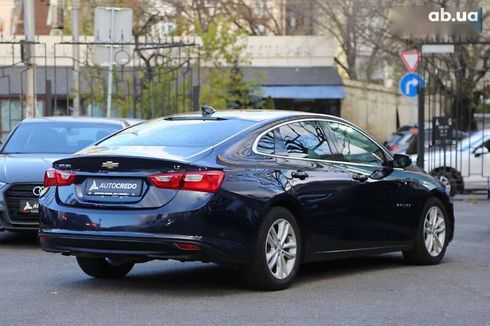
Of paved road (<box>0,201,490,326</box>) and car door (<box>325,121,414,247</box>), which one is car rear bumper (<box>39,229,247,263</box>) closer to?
paved road (<box>0,201,490,326</box>)

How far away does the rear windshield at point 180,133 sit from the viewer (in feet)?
25.1

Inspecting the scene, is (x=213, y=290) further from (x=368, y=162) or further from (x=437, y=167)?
(x=437, y=167)

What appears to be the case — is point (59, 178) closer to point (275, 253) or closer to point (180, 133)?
point (180, 133)

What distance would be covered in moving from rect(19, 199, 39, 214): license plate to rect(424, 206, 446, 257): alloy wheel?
4197 mm

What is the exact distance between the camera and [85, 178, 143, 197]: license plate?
720 centimetres

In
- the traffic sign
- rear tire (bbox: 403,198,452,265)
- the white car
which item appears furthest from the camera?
the traffic sign

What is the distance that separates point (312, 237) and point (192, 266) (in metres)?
1.67

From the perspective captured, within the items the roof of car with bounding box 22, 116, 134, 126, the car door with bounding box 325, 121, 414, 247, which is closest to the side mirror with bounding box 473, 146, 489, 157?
the roof of car with bounding box 22, 116, 134, 126

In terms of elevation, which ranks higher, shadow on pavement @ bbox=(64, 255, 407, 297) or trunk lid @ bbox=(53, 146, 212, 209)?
trunk lid @ bbox=(53, 146, 212, 209)

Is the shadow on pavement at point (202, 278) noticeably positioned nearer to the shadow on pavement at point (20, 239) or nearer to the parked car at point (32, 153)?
the parked car at point (32, 153)

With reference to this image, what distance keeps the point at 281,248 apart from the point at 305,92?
24.7 m

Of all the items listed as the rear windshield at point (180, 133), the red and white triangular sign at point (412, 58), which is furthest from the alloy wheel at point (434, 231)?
the red and white triangular sign at point (412, 58)

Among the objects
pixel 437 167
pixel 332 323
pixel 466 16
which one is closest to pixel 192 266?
pixel 332 323

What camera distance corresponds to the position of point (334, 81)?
1283 inches
